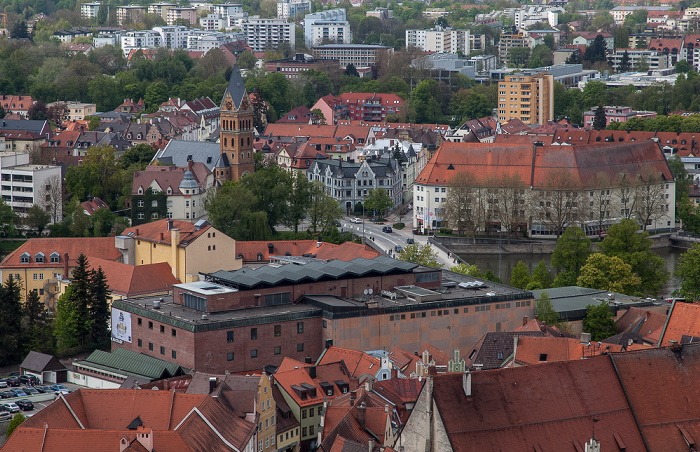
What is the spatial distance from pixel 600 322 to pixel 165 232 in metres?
25.7

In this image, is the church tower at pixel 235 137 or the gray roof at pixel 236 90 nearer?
the church tower at pixel 235 137

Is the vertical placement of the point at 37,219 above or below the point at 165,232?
below

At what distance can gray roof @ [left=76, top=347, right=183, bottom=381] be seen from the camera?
5650 cm

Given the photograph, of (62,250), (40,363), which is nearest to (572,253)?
(62,250)

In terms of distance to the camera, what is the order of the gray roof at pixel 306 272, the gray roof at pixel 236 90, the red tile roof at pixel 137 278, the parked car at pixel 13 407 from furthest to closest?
the gray roof at pixel 236 90 < the red tile roof at pixel 137 278 < the gray roof at pixel 306 272 < the parked car at pixel 13 407

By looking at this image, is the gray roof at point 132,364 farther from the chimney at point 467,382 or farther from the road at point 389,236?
the road at point 389,236

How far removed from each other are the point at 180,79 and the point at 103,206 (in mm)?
73365

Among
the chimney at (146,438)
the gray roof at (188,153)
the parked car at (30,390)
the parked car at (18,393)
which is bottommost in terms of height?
the parked car at (30,390)

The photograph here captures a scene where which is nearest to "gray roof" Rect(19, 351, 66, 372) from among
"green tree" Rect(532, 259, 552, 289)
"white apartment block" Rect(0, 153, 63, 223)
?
"green tree" Rect(532, 259, 552, 289)

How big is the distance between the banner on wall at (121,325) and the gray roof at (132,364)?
143cm

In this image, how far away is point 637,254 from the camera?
252ft

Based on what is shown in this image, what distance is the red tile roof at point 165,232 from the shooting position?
72062 millimetres

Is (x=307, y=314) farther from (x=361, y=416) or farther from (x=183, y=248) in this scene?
(x=361, y=416)

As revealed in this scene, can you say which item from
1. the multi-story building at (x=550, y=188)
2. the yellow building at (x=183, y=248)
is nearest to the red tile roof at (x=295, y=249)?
the yellow building at (x=183, y=248)
